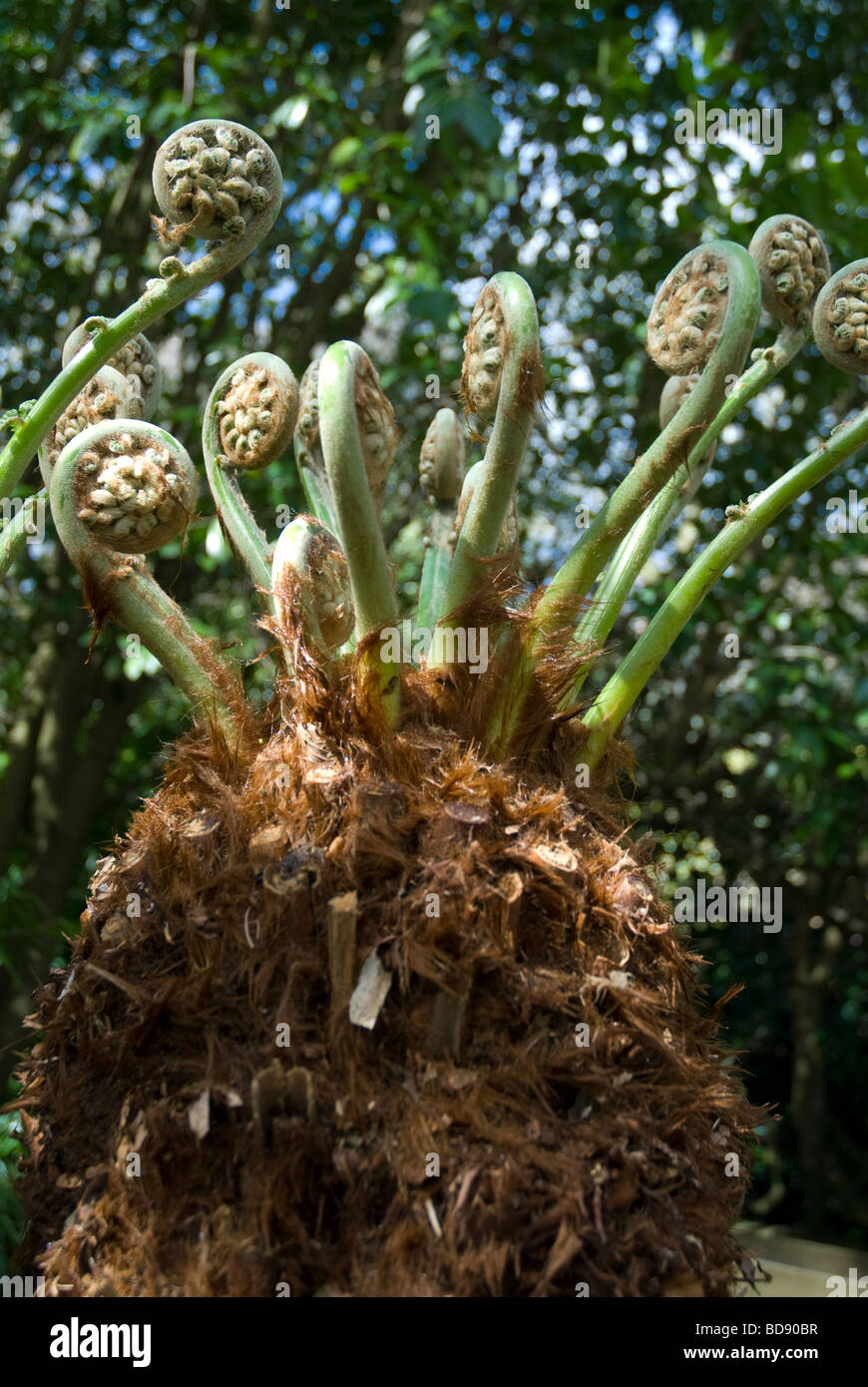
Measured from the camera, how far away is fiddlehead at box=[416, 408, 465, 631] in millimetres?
1200

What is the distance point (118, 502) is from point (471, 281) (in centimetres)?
258

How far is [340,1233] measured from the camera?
2.46ft

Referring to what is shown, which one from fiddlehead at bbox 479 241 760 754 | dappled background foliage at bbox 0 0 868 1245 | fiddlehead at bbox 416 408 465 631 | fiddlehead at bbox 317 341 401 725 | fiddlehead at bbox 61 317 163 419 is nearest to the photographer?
fiddlehead at bbox 317 341 401 725

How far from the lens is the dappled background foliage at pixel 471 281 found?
109 inches

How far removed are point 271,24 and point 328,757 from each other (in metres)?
2.99

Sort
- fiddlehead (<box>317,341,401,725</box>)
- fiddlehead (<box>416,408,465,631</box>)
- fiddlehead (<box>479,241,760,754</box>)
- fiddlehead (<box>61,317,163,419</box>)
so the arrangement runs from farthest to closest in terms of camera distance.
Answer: fiddlehead (<box>416,408,465,631</box>)
fiddlehead (<box>61,317,163,419</box>)
fiddlehead (<box>479,241,760,754</box>)
fiddlehead (<box>317,341,401,725</box>)

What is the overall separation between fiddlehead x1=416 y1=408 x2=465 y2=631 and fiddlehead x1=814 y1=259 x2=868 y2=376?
392 millimetres

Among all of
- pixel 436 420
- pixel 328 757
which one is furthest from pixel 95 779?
pixel 328 757

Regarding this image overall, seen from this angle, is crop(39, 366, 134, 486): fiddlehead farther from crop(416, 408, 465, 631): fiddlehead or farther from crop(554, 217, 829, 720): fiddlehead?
crop(554, 217, 829, 720): fiddlehead

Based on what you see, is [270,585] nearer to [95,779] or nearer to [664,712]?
[95,779]

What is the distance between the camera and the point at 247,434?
1019 mm

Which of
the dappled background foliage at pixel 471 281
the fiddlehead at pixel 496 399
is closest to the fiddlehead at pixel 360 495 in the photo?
the fiddlehead at pixel 496 399

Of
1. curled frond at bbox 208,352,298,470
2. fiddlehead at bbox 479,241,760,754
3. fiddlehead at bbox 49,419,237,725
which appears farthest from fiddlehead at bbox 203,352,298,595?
fiddlehead at bbox 479,241,760,754

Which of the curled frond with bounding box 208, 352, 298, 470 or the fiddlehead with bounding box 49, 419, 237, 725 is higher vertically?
the curled frond with bounding box 208, 352, 298, 470
